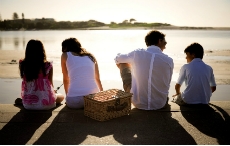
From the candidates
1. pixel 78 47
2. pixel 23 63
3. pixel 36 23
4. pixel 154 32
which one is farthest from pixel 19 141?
pixel 36 23

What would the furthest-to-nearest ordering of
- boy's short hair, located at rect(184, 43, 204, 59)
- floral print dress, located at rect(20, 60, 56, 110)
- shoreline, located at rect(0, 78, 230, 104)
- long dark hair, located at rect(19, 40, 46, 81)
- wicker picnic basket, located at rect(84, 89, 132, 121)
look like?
shoreline, located at rect(0, 78, 230, 104) → boy's short hair, located at rect(184, 43, 204, 59) → floral print dress, located at rect(20, 60, 56, 110) → long dark hair, located at rect(19, 40, 46, 81) → wicker picnic basket, located at rect(84, 89, 132, 121)

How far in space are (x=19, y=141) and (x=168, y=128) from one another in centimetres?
209

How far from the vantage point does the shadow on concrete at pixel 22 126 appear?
12.4 ft

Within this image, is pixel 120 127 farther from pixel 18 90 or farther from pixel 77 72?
pixel 18 90

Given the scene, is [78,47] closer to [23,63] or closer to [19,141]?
[23,63]

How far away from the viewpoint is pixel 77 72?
191 inches

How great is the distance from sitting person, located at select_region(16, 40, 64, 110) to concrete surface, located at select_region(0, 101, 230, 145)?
173 millimetres

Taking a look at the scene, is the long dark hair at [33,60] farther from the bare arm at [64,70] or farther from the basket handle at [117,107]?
the basket handle at [117,107]

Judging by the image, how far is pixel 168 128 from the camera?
4.23 meters

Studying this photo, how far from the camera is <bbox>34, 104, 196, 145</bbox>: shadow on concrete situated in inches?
→ 149

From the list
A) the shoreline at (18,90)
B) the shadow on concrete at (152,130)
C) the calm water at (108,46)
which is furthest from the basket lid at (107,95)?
the calm water at (108,46)

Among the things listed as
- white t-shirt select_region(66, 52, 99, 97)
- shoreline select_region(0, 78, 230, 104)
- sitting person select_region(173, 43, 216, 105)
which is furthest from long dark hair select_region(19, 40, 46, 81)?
sitting person select_region(173, 43, 216, 105)

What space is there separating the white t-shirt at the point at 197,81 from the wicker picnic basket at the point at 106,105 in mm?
1154

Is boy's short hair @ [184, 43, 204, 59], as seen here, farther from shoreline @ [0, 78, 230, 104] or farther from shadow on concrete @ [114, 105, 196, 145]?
shoreline @ [0, 78, 230, 104]
